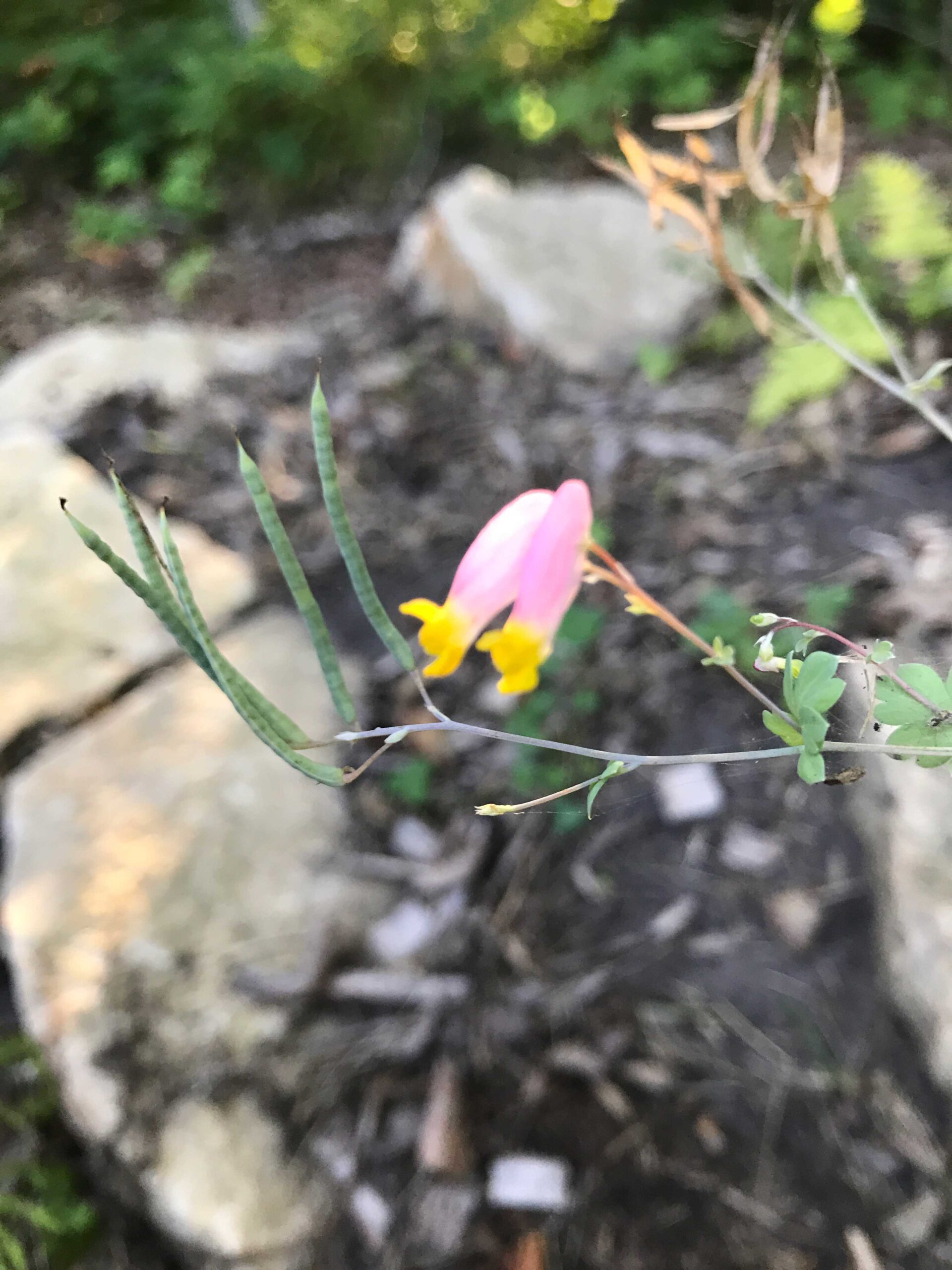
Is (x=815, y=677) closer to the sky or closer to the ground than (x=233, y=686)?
closer to the ground

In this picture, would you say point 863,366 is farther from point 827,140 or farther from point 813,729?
point 813,729

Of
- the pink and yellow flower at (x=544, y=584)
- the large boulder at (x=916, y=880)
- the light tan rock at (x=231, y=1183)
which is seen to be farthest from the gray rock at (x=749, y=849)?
the pink and yellow flower at (x=544, y=584)

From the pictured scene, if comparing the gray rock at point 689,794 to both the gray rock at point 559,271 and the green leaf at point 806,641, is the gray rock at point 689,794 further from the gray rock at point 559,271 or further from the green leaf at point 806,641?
the gray rock at point 559,271

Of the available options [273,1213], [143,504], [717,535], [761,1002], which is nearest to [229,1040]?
[273,1213]

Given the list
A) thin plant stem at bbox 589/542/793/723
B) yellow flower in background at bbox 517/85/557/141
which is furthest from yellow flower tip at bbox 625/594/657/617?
yellow flower in background at bbox 517/85/557/141

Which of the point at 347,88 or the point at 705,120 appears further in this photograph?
the point at 347,88

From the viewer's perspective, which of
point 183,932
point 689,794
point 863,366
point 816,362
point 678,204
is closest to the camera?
point 863,366

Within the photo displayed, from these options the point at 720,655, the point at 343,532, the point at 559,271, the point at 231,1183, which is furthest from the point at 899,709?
the point at 559,271

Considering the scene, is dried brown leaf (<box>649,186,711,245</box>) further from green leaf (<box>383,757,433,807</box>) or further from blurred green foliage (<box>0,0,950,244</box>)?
blurred green foliage (<box>0,0,950,244</box>)
